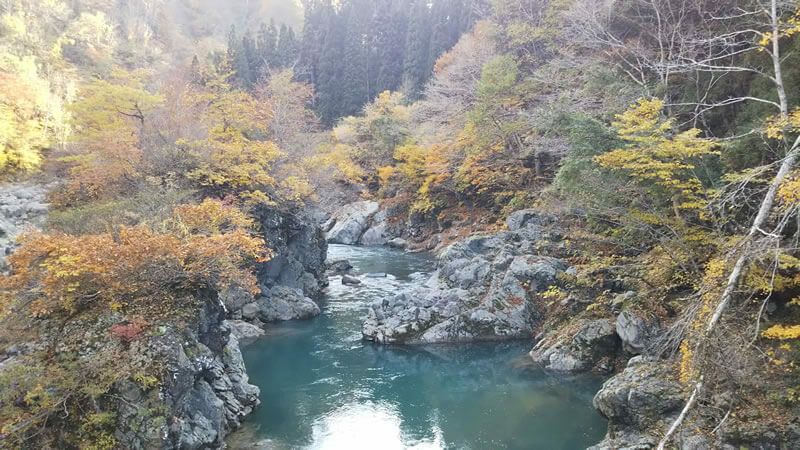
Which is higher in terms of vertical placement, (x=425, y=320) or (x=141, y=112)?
(x=141, y=112)

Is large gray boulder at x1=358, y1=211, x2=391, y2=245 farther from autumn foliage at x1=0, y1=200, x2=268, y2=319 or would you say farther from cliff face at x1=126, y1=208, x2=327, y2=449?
autumn foliage at x1=0, y1=200, x2=268, y2=319

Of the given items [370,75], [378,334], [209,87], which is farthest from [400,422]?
[370,75]

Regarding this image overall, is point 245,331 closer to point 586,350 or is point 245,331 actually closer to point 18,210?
point 18,210

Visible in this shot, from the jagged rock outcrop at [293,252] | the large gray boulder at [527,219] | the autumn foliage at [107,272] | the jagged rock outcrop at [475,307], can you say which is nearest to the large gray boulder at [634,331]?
the jagged rock outcrop at [475,307]

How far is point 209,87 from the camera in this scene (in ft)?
91.4

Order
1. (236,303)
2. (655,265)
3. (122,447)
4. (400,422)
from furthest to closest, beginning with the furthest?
(236,303) → (655,265) → (400,422) → (122,447)

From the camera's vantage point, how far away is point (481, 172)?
100.0 ft

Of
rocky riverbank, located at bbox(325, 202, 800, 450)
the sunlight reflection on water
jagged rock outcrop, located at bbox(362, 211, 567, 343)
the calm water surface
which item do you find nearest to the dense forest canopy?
rocky riverbank, located at bbox(325, 202, 800, 450)

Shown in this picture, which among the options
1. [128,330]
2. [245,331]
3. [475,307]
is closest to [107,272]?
[128,330]

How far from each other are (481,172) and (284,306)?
15239 mm

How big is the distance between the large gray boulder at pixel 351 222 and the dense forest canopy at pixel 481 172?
1.52 m

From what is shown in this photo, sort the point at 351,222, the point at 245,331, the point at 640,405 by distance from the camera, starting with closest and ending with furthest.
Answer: the point at 640,405 < the point at 245,331 < the point at 351,222

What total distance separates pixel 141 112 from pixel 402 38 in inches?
1734

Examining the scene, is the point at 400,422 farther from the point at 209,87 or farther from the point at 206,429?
the point at 209,87
